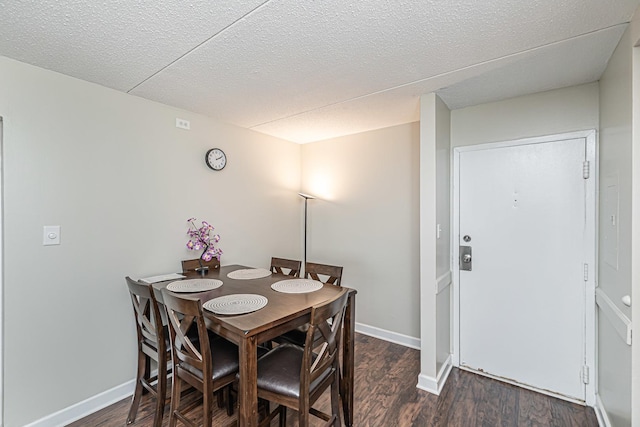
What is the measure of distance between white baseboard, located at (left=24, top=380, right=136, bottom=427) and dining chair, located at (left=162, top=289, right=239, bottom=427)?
35.6 inches

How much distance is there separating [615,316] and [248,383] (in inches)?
80.1

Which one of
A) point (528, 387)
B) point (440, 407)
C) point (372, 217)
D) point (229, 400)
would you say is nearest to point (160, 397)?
point (229, 400)

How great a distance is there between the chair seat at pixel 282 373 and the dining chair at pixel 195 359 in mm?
210

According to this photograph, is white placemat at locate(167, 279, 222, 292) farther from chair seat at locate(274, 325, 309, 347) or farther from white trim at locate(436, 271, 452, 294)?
white trim at locate(436, 271, 452, 294)

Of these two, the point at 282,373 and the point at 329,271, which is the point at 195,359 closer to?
the point at 282,373

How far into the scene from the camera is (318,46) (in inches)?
63.7

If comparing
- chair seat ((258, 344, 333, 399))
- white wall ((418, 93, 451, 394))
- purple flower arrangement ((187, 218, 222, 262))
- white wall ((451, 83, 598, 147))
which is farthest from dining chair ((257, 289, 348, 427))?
white wall ((451, 83, 598, 147))

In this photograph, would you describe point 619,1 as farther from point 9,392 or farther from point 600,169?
point 9,392

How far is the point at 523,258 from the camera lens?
2330 mm

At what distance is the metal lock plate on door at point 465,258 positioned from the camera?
2.57m

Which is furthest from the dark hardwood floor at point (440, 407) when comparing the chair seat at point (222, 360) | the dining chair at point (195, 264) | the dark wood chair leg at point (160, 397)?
the dining chair at point (195, 264)

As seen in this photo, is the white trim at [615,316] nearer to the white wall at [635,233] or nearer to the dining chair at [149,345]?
the white wall at [635,233]

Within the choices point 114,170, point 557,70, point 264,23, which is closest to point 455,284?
point 557,70

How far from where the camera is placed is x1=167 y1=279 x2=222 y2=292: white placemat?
1954 mm
